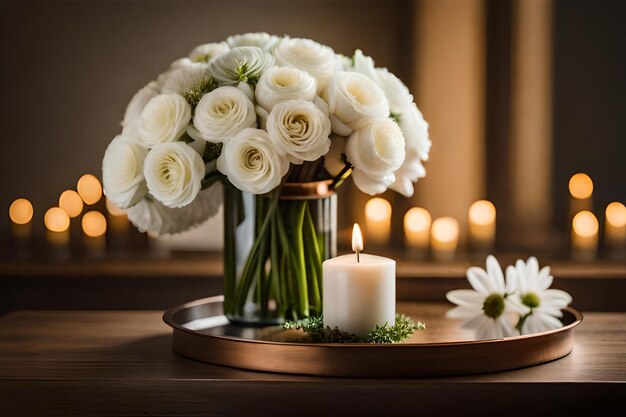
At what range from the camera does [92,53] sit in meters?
3.19

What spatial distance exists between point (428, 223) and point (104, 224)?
1.18m

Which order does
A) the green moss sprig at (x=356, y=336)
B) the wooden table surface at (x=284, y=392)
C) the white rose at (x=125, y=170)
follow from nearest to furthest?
1. the wooden table surface at (x=284, y=392)
2. the green moss sprig at (x=356, y=336)
3. the white rose at (x=125, y=170)

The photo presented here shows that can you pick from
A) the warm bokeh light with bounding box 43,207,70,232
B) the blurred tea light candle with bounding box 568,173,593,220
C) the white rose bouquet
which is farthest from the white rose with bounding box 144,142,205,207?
the blurred tea light candle with bounding box 568,173,593,220

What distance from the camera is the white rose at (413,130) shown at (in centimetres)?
122

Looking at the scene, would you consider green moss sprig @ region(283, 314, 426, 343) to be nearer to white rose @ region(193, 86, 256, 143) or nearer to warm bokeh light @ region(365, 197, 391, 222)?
white rose @ region(193, 86, 256, 143)

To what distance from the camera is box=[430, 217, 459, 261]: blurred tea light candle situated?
9.71 feet

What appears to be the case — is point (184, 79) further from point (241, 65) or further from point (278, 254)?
point (278, 254)

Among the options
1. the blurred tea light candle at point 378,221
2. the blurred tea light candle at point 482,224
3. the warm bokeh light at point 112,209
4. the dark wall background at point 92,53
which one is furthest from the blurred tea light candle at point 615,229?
the warm bokeh light at point 112,209

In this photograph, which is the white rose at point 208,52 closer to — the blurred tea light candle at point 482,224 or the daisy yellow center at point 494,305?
the daisy yellow center at point 494,305

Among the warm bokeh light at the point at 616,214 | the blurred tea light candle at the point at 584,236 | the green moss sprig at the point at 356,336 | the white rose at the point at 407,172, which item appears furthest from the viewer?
the warm bokeh light at the point at 616,214

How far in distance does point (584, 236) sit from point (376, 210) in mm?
742

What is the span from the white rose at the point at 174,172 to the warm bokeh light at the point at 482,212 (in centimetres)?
216

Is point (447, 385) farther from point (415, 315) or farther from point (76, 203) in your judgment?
point (76, 203)

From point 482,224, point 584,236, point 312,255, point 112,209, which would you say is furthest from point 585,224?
point 312,255
